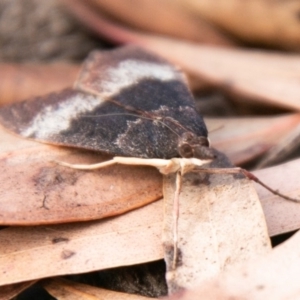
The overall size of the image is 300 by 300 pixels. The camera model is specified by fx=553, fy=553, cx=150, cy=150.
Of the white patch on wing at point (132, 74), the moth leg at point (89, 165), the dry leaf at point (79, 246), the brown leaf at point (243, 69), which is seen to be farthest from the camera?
the brown leaf at point (243, 69)

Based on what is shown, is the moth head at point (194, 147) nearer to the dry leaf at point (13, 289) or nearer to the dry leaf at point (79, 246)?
the dry leaf at point (79, 246)

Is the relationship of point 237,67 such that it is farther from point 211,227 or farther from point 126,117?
point 211,227

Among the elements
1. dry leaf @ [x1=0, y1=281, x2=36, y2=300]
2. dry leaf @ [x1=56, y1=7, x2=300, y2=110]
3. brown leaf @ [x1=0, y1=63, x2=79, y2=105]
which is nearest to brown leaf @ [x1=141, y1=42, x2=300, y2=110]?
dry leaf @ [x1=56, y1=7, x2=300, y2=110]

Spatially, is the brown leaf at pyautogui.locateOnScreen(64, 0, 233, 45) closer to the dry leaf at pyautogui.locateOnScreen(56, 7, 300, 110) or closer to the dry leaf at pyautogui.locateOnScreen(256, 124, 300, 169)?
the dry leaf at pyautogui.locateOnScreen(56, 7, 300, 110)

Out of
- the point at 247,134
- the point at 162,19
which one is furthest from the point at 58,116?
the point at 162,19

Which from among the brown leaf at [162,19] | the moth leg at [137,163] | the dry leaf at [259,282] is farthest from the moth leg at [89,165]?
the brown leaf at [162,19]
